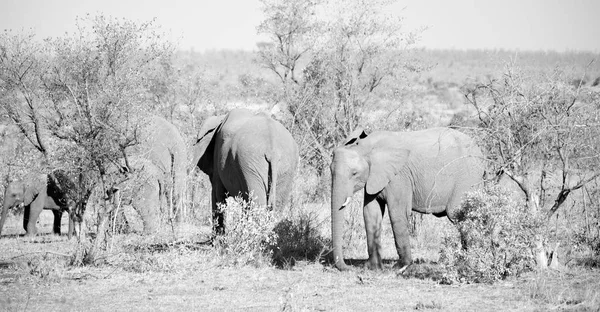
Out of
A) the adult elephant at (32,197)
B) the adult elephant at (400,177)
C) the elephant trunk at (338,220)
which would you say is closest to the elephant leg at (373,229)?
the adult elephant at (400,177)

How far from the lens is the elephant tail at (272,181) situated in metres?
13.8

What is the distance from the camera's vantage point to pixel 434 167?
13094 mm

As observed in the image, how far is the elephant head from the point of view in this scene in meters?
12.2

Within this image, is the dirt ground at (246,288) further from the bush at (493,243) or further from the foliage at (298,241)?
the foliage at (298,241)

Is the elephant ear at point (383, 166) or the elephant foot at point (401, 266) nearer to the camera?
the elephant foot at point (401, 266)

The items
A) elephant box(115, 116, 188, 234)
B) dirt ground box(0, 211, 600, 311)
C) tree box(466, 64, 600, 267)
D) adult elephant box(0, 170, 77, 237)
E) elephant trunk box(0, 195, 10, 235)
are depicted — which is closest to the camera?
dirt ground box(0, 211, 600, 311)

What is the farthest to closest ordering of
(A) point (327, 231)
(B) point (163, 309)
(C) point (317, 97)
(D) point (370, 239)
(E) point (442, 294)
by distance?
(C) point (317, 97)
(A) point (327, 231)
(D) point (370, 239)
(E) point (442, 294)
(B) point (163, 309)

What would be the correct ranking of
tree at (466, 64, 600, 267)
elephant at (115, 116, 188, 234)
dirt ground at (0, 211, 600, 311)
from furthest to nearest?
elephant at (115, 116, 188, 234), tree at (466, 64, 600, 267), dirt ground at (0, 211, 600, 311)

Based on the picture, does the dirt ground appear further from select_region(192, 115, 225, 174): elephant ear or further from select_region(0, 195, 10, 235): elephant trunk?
select_region(0, 195, 10, 235): elephant trunk

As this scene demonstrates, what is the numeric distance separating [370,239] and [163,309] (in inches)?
157

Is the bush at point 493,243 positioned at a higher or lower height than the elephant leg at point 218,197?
lower

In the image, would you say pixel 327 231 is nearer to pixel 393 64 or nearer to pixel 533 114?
pixel 533 114

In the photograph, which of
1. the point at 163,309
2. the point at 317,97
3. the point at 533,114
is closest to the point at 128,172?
the point at 163,309

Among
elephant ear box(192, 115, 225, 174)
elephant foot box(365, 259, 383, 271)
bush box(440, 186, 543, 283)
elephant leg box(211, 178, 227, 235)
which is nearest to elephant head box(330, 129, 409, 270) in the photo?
elephant foot box(365, 259, 383, 271)
